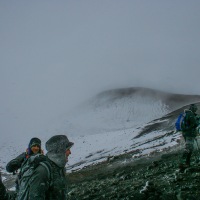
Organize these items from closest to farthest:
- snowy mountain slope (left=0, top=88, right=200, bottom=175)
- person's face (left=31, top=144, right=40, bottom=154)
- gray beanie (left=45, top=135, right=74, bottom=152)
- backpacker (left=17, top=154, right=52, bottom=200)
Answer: backpacker (left=17, top=154, right=52, bottom=200)
gray beanie (left=45, top=135, right=74, bottom=152)
person's face (left=31, top=144, right=40, bottom=154)
snowy mountain slope (left=0, top=88, right=200, bottom=175)

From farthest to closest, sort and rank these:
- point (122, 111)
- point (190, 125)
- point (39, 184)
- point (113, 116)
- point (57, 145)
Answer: point (122, 111) → point (113, 116) → point (190, 125) → point (57, 145) → point (39, 184)

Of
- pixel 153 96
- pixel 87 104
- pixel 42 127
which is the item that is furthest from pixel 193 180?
pixel 87 104

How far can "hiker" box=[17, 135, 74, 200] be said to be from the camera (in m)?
3.21

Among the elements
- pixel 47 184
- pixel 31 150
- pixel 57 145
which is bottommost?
pixel 47 184

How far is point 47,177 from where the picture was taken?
3.34m

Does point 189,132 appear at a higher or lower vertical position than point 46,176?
lower

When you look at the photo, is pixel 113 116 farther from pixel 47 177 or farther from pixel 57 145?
pixel 47 177

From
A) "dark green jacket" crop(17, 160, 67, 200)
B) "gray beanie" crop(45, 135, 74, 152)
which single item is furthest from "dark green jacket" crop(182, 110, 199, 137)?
"dark green jacket" crop(17, 160, 67, 200)

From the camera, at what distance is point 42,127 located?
265ft

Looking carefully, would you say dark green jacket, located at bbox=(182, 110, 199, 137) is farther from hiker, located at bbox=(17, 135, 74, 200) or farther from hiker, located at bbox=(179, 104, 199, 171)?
hiker, located at bbox=(17, 135, 74, 200)

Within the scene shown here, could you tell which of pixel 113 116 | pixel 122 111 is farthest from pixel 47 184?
pixel 122 111

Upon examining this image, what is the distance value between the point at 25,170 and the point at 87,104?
102 meters

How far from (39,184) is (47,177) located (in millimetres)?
150

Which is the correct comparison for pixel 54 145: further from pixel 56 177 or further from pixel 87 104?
pixel 87 104
